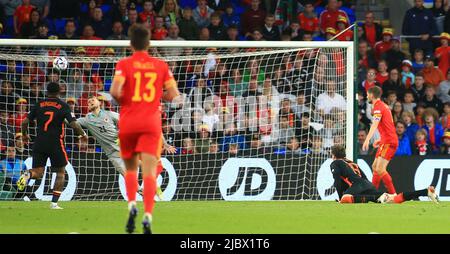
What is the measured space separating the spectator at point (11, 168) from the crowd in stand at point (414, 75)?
6994mm

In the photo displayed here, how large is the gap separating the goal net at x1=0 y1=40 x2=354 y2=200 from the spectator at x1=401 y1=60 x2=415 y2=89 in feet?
11.2

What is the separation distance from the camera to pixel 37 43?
17500 mm

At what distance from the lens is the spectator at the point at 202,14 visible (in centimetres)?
2384

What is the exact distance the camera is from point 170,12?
2330 cm

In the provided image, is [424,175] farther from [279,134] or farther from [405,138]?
[279,134]

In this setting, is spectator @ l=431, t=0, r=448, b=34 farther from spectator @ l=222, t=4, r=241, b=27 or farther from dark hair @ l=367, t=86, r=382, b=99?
dark hair @ l=367, t=86, r=382, b=99

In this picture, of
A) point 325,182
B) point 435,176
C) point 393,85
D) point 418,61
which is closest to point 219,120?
point 325,182

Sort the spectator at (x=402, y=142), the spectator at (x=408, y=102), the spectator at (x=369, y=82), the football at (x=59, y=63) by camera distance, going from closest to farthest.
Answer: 1. the football at (x=59, y=63)
2. the spectator at (x=402, y=142)
3. the spectator at (x=408, y=102)
4. the spectator at (x=369, y=82)

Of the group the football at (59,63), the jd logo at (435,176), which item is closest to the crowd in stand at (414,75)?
the jd logo at (435,176)

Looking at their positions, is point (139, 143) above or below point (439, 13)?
below

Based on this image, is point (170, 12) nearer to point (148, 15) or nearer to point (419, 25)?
point (148, 15)

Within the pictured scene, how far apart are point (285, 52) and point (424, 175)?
146 inches

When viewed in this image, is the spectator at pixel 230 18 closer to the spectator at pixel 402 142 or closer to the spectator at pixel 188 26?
the spectator at pixel 188 26

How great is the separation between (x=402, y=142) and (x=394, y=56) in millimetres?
3405
